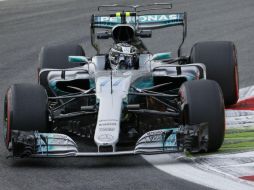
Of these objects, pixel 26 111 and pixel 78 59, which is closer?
pixel 26 111

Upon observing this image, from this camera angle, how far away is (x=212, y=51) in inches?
547

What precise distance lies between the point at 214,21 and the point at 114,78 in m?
10.8

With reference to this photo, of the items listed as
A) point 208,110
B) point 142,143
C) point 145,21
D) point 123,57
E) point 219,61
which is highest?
point 145,21

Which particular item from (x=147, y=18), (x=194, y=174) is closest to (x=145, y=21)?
(x=147, y=18)

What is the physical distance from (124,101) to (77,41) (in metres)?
9.98

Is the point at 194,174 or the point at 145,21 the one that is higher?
the point at 145,21

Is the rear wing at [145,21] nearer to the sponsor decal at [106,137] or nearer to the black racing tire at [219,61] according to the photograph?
the black racing tire at [219,61]

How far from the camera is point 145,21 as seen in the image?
14250mm

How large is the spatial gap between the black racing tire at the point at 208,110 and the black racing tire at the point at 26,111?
151cm

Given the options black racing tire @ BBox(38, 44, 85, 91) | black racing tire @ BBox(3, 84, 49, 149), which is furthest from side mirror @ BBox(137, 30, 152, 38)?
black racing tire @ BBox(3, 84, 49, 149)

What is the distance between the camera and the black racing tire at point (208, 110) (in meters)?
11.3

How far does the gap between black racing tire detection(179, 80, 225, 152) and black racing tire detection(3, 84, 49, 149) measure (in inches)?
59.6

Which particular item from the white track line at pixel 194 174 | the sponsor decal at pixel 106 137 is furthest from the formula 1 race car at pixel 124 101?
the white track line at pixel 194 174

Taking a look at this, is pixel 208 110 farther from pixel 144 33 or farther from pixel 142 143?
pixel 144 33
